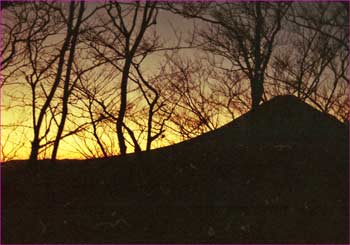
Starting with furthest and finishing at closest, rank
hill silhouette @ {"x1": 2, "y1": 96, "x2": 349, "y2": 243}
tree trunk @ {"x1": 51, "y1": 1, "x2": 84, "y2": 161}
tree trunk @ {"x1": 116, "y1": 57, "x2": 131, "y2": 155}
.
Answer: tree trunk @ {"x1": 51, "y1": 1, "x2": 84, "y2": 161} → tree trunk @ {"x1": 116, "y1": 57, "x2": 131, "y2": 155} → hill silhouette @ {"x1": 2, "y1": 96, "x2": 349, "y2": 243}

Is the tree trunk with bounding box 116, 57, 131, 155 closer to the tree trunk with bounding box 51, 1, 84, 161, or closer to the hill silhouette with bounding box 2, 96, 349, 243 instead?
the hill silhouette with bounding box 2, 96, 349, 243

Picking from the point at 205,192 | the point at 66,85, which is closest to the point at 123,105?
the point at 66,85

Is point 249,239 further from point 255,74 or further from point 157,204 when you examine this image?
point 255,74

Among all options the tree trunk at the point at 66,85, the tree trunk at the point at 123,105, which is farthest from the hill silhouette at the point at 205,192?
the tree trunk at the point at 66,85

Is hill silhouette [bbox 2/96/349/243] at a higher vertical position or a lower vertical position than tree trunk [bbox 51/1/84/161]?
lower

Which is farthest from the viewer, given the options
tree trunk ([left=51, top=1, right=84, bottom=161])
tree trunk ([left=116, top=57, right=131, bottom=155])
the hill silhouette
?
tree trunk ([left=51, top=1, right=84, bottom=161])

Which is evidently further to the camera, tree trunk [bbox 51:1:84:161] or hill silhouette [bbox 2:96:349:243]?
tree trunk [bbox 51:1:84:161]

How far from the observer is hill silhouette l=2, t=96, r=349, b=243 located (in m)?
9.79

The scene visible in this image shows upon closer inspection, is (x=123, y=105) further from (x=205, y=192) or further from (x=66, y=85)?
(x=205, y=192)

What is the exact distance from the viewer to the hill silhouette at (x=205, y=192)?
385 inches

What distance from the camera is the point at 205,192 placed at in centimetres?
1165

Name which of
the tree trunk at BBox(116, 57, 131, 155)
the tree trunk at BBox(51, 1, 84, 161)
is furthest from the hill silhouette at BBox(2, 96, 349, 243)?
the tree trunk at BBox(51, 1, 84, 161)

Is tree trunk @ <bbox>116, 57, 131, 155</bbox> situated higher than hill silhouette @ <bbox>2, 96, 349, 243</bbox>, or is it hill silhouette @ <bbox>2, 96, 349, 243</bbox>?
tree trunk @ <bbox>116, 57, 131, 155</bbox>

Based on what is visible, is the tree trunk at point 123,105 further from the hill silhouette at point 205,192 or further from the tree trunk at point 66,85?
the tree trunk at point 66,85
